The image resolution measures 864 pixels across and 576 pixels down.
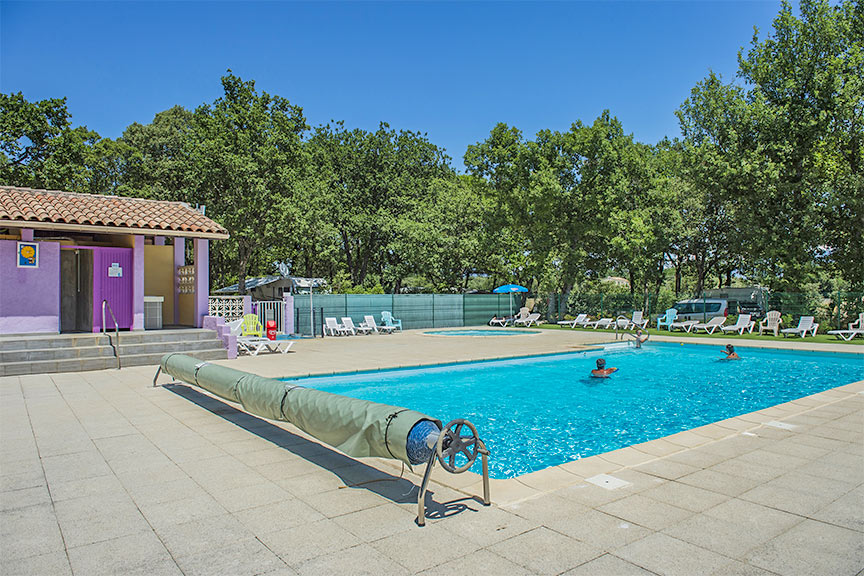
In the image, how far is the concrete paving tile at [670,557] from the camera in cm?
301

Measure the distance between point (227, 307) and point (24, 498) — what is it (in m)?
12.3

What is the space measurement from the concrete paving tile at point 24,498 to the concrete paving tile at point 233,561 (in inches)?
70.2

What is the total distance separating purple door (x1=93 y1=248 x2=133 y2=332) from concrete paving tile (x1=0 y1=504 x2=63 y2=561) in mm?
10636

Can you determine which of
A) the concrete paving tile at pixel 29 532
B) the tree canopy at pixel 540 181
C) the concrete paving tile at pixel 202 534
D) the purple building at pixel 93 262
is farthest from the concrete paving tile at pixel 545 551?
the tree canopy at pixel 540 181

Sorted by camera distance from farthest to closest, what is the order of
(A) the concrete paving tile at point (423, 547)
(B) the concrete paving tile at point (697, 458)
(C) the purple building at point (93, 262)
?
(C) the purple building at point (93, 262), (B) the concrete paving tile at point (697, 458), (A) the concrete paving tile at point (423, 547)

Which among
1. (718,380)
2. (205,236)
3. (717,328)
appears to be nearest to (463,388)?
(718,380)

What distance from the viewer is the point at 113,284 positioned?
1345cm

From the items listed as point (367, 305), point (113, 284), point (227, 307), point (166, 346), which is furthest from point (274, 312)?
point (166, 346)

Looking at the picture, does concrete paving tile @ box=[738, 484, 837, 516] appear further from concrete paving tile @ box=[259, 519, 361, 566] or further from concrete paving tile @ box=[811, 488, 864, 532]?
concrete paving tile @ box=[259, 519, 361, 566]

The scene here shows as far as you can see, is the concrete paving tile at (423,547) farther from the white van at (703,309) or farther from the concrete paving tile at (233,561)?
the white van at (703,309)

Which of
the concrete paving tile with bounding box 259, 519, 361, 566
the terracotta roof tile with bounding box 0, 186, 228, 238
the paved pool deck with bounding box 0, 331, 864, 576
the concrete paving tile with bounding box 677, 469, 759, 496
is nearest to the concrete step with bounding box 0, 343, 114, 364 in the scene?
the terracotta roof tile with bounding box 0, 186, 228, 238

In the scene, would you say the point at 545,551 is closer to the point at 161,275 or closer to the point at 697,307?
the point at 161,275

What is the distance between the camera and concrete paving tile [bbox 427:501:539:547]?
11.4ft

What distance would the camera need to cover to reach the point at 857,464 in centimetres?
502
